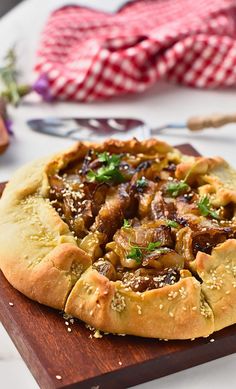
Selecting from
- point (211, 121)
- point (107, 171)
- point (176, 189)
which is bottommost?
point (211, 121)

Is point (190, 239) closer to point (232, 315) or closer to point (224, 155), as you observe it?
point (232, 315)

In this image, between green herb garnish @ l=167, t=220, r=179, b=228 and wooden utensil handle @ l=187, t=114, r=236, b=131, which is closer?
green herb garnish @ l=167, t=220, r=179, b=228

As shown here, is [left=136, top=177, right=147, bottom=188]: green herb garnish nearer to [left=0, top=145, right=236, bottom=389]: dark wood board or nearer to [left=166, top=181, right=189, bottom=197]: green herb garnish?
[left=166, top=181, right=189, bottom=197]: green herb garnish

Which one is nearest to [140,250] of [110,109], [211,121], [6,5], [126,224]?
[126,224]

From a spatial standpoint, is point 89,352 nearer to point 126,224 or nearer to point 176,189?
point 126,224

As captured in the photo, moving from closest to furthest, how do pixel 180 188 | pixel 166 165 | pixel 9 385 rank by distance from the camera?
pixel 9 385 → pixel 180 188 → pixel 166 165

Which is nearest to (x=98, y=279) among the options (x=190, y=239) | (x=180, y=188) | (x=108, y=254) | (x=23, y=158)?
(x=108, y=254)

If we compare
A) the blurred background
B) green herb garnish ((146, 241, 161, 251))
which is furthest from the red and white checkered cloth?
green herb garnish ((146, 241, 161, 251))
